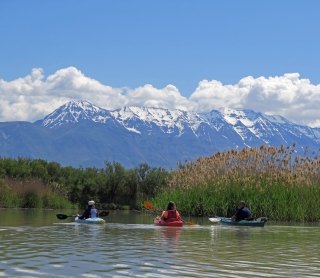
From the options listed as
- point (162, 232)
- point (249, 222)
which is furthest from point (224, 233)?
point (249, 222)

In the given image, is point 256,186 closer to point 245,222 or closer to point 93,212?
point 245,222

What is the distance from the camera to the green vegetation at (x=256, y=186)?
3309 cm

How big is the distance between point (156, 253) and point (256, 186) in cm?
1746

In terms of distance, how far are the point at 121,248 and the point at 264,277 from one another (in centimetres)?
604

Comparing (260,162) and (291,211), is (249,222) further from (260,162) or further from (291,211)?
(260,162)

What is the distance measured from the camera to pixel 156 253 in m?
17.1

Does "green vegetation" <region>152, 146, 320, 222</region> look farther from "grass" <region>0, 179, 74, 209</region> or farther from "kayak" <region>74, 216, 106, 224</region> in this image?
"grass" <region>0, 179, 74, 209</region>

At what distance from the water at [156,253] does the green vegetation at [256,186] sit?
7146 millimetres

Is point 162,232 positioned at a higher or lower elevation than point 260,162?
lower

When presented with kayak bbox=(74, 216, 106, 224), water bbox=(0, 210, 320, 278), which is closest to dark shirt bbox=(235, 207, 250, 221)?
water bbox=(0, 210, 320, 278)

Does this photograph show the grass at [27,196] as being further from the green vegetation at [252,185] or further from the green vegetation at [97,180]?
the green vegetation at [252,185]

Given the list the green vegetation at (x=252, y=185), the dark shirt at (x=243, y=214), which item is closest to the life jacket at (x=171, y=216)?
the dark shirt at (x=243, y=214)

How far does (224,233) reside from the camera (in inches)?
989

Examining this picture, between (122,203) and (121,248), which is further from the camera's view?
(122,203)
